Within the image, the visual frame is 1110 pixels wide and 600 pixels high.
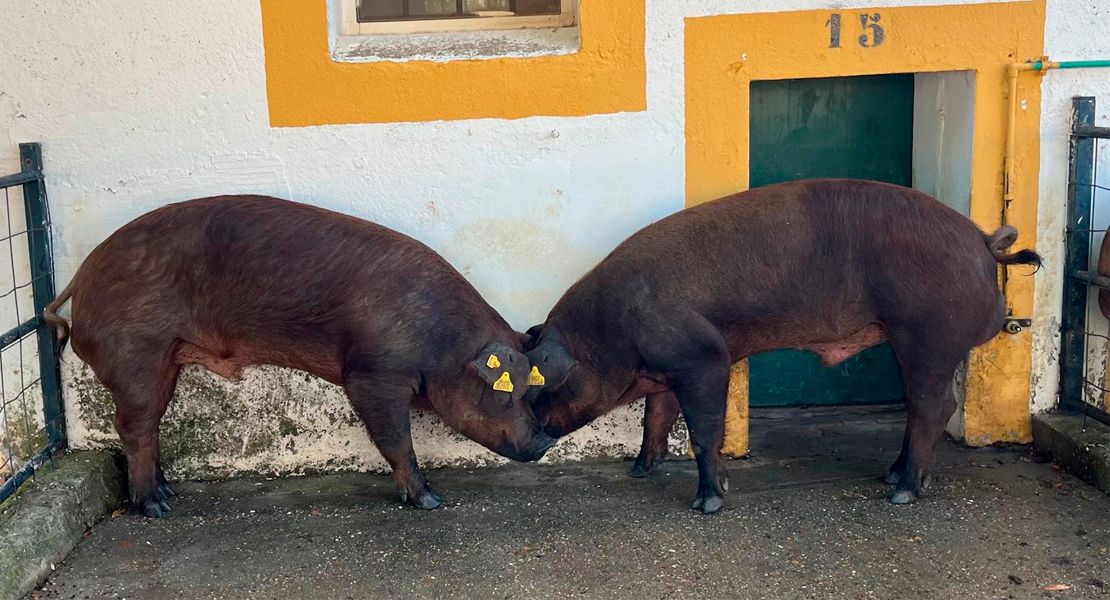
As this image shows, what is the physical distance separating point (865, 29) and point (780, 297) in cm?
134

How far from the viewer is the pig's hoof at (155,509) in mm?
4898

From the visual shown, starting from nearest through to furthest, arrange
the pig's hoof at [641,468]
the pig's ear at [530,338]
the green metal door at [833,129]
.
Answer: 1. the pig's ear at [530,338]
2. the pig's hoof at [641,468]
3. the green metal door at [833,129]

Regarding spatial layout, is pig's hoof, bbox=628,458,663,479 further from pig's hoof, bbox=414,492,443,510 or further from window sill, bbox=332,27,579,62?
window sill, bbox=332,27,579,62

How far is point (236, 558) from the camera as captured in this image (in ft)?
14.6

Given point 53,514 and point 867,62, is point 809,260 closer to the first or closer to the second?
point 867,62

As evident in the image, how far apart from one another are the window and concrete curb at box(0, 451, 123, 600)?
2.43 metres

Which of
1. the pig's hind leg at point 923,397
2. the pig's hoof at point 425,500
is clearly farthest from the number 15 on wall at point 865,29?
the pig's hoof at point 425,500

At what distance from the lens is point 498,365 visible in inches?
181

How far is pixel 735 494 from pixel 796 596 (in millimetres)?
996

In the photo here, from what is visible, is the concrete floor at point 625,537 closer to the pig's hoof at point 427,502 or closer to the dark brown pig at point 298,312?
the pig's hoof at point 427,502

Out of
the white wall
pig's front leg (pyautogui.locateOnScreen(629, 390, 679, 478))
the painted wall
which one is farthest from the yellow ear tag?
the white wall

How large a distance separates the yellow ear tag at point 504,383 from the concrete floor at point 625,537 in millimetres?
590

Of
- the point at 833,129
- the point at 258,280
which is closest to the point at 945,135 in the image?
the point at 833,129

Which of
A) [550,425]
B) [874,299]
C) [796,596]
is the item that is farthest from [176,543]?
[874,299]
